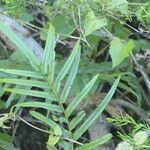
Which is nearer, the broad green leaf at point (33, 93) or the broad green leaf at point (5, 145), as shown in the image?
the broad green leaf at point (33, 93)

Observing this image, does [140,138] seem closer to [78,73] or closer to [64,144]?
[64,144]

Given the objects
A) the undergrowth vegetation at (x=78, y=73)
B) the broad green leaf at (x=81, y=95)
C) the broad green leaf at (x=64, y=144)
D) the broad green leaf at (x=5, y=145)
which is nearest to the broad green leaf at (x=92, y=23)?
the undergrowth vegetation at (x=78, y=73)

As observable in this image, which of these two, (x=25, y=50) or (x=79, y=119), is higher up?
(x=25, y=50)

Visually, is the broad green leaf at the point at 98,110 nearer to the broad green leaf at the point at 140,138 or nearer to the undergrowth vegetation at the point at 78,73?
the undergrowth vegetation at the point at 78,73

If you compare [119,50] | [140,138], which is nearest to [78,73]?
[119,50]

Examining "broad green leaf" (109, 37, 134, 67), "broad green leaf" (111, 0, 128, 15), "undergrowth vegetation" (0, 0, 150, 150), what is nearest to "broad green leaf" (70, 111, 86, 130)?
"undergrowth vegetation" (0, 0, 150, 150)

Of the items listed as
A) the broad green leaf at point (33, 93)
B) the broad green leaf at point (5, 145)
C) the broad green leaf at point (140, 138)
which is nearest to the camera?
the broad green leaf at point (140, 138)

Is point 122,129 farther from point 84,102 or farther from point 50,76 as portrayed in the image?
point 50,76
